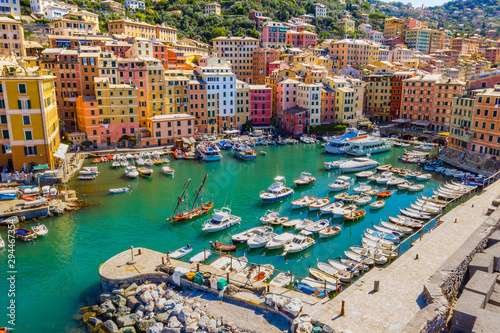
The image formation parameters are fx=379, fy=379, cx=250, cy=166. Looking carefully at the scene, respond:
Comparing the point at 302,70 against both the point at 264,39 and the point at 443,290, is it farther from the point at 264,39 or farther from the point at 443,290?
the point at 443,290

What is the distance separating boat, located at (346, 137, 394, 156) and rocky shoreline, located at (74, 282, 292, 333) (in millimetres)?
49474

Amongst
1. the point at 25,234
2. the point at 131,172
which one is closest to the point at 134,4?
the point at 131,172

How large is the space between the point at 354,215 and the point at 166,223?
19.0 metres

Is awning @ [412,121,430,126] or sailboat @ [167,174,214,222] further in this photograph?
awning @ [412,121,430,126]

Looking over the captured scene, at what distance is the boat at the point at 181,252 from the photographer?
2993 centimetres

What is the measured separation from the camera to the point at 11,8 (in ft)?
312

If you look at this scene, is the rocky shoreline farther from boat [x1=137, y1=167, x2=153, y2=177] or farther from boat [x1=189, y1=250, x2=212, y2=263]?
boat [x1=137, y1=167, x2=153, y2=177]

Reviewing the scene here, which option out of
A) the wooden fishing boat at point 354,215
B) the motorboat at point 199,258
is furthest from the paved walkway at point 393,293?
the motorboat at point 199,258

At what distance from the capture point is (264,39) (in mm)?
121250

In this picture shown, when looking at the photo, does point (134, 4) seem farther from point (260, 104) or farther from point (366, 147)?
point (366, 147)

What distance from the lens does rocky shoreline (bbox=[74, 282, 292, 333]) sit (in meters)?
20.5

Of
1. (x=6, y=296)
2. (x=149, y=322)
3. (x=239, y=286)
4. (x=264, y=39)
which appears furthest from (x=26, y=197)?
(x=264, y=39)

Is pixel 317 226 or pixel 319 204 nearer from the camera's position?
pixel 317 226

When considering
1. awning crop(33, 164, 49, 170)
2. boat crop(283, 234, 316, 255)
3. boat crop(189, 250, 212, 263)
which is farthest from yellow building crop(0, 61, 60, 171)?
boat crop(283, 234, 316, 255)
